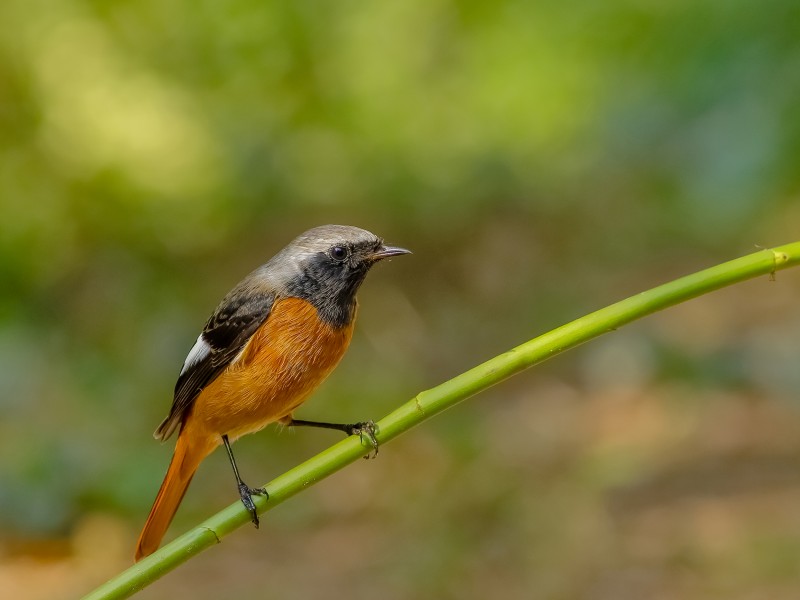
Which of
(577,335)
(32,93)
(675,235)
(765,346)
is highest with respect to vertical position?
(32,93)

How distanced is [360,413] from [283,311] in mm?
3392

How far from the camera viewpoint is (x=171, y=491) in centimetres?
351

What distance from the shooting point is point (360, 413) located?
663 cm

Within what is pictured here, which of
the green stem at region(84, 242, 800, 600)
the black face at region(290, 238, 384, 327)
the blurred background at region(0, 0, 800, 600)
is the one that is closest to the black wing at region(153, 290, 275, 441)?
the black face at region(290, 238, 384, 327)

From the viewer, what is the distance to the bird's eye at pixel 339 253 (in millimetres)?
3236

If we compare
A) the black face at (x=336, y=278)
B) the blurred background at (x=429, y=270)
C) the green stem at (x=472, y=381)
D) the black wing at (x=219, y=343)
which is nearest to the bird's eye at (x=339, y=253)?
the black face at (x=336, y=278)

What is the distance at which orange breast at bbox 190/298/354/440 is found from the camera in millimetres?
3166

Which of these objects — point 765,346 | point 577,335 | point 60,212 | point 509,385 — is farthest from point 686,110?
point 577,335

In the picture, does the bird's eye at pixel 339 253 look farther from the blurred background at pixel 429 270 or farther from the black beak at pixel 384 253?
the blurred background at pixel 429 270

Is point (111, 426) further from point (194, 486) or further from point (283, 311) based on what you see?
point (283, 311)

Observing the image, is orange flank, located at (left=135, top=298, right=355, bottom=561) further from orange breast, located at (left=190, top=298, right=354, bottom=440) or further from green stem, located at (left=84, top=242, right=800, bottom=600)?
green stem, located at (left=84, top=242, right=800, bottom=600)

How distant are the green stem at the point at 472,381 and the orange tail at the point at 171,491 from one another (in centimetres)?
126

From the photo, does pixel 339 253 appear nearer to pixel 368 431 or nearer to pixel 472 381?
pixel 368 431

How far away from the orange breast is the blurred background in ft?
7.77
